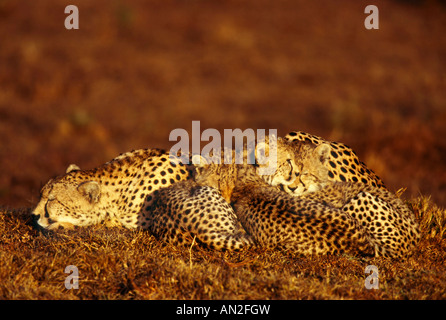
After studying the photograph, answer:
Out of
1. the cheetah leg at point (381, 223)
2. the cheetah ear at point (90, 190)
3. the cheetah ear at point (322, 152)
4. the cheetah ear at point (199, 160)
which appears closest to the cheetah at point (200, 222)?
the cheetah ear at point (199, 160)

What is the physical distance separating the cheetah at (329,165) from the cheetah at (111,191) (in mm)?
1108

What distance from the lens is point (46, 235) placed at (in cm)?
528

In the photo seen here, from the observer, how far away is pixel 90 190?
5.62 metres

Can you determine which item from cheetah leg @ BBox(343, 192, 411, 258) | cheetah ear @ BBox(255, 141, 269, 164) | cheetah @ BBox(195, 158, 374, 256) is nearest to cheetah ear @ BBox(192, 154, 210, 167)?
cheetah ear @ BBox(255, 141, 269, 164)

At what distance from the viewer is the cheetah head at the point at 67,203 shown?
5559 mm

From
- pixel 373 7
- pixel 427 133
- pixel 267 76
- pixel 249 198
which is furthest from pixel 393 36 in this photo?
pixel 249 198

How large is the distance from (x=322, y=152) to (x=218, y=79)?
10.3 m

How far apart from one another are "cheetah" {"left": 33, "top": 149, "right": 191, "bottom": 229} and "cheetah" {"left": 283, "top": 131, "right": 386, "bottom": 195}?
1.11m

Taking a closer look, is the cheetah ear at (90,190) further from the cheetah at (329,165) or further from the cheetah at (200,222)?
the cheetah at (329,165)

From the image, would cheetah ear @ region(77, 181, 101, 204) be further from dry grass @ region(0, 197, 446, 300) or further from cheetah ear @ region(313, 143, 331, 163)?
cheetah ear @ region(313, 143, 331, 163)

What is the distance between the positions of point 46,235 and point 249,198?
5.74 feet

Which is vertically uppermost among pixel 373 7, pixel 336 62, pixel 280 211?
pixel 373 7
